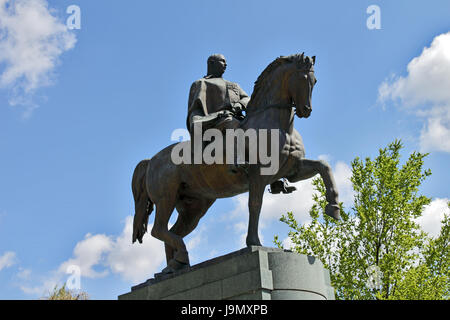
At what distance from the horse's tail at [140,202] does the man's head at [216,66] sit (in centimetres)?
204

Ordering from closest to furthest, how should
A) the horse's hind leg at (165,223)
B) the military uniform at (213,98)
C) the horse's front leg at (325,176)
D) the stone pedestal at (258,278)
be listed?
the stone pedestal at (258,278) < the horse's front leg at (325,176) < the horse's hind leg at (165,223) < the military uniform at (213,98)

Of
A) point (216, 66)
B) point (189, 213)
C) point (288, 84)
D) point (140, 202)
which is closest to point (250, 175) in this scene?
point (288, 84)

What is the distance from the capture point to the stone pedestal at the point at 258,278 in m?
7.90

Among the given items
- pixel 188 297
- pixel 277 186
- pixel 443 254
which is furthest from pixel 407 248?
pixel 188 297

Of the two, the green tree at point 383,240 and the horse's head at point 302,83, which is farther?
the green tree at point 383,240

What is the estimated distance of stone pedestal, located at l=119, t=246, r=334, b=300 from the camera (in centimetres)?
790

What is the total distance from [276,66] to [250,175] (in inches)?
72.2

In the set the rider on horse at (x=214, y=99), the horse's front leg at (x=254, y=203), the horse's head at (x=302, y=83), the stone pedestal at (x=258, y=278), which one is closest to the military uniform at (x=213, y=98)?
the rider on horse at (x=214, y=99)

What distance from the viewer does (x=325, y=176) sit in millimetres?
9000

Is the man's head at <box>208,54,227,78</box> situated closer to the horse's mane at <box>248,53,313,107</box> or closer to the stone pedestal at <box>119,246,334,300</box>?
Result: the horse's mane at <box>248,53,313,107</box>

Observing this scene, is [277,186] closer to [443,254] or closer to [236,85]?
[236,85]

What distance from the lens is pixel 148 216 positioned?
10.9 meters

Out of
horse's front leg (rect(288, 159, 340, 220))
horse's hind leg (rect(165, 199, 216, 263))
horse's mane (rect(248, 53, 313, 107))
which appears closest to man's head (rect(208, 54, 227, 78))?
horse's mane (rect(248, 53, 313, 107))

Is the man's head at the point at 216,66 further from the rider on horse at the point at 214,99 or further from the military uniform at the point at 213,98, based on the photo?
the military uniform at the point at 213,98
